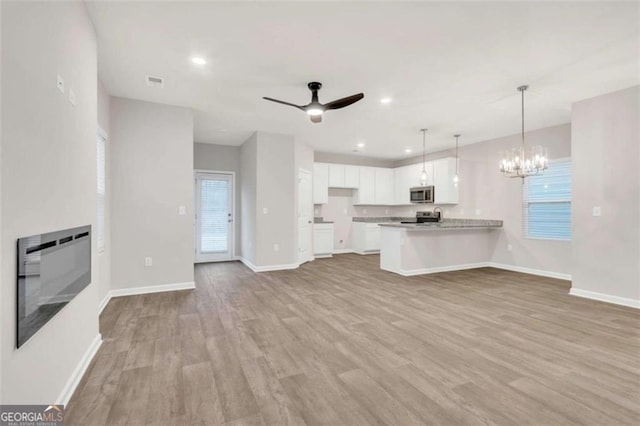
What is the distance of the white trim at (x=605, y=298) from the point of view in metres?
3.76

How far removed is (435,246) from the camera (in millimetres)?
5809

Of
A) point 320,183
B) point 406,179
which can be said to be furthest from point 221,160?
point 406,179

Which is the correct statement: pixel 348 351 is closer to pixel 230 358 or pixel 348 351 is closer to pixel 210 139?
pixel 230 358

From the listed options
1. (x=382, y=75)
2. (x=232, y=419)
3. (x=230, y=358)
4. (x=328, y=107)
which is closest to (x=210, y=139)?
(x=328, y=107)

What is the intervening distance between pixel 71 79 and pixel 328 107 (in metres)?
2.34

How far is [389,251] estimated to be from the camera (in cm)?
582

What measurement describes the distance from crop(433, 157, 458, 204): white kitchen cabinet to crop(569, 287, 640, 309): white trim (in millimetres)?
3251

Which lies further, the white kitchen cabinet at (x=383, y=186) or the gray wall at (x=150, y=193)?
the white kitchen cabinet at (x=383, y=186)

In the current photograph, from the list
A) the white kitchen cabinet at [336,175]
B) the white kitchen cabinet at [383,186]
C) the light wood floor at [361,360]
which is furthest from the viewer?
the white kitchen cabinet at [383,186]

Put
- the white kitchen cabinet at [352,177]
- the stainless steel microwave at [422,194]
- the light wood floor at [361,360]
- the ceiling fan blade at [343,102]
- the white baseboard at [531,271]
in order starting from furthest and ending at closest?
the white kitchen cabinet at [352,177] → the stainless steel microwave at [422,194] → the white baseboard at [531,271] → the ceiling fan blade at [343,102] → the light wood floor at [361,360]

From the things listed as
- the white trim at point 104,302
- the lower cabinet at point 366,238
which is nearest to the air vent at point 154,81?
the white trim at point 104,302

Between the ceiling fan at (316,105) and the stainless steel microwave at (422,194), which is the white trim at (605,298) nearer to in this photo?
the stainless steel microwave at (422,194)

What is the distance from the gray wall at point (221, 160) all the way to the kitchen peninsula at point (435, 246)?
3443 mm

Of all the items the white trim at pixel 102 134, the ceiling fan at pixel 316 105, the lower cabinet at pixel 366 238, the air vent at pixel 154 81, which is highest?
the air vent at pixel 154 81
